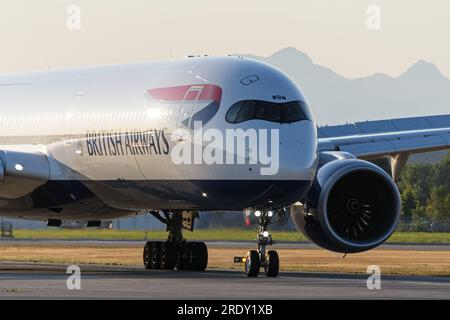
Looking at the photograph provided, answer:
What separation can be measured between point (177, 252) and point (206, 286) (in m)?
9.79

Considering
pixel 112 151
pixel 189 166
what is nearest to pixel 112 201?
pixel 112 151

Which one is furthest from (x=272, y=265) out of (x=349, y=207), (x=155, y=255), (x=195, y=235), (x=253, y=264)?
(x=195, y=235)

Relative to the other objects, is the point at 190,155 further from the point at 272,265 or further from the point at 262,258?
the point at 272,265

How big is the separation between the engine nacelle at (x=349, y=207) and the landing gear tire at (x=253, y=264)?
2.33 m

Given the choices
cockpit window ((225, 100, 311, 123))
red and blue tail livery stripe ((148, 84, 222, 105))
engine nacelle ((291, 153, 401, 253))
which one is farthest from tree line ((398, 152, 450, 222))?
cockpit window ((225, 100, 311, 123))

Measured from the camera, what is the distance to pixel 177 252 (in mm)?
40531

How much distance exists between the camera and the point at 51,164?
131ft

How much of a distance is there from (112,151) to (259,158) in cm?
581

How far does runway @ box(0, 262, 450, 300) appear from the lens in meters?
27.5

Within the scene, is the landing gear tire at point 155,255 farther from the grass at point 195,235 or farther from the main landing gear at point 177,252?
the grass at point 195,235

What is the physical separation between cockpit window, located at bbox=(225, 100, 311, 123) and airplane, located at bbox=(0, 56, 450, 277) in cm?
3

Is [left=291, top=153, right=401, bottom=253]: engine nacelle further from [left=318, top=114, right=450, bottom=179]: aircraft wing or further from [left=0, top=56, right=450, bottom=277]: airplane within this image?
[left=318, top=114, right=450, bottom=179]: aircraft wing

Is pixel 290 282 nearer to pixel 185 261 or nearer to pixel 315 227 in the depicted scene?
pixel 315 227

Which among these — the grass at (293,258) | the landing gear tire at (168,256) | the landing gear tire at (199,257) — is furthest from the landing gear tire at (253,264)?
the landing gear tire at (168,256)
